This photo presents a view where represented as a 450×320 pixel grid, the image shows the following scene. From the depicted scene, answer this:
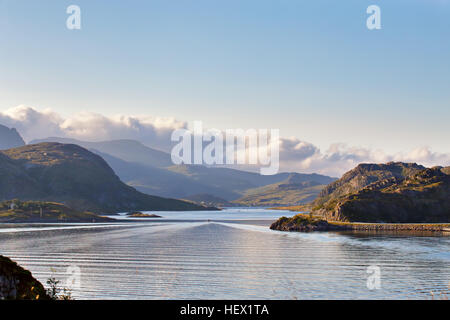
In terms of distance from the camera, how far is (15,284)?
24.0 m

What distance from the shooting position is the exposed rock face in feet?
75.9

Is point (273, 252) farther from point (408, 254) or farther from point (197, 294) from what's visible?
point (197, 294)

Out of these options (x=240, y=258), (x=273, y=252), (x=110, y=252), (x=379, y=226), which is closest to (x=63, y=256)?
(x=110, y=252)

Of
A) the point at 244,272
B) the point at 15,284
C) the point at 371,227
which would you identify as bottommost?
the point at 371,227

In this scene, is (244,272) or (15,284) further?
(244,272)

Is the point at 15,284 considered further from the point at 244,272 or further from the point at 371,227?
the point at 371,227

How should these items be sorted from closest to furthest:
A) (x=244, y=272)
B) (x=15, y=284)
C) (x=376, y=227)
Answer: (x=15, y=284)
(x=244, y=272)
(x=376, y=227)

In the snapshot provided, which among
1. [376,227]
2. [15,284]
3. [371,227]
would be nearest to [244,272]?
[15,284]

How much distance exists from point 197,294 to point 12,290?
25.5 metres

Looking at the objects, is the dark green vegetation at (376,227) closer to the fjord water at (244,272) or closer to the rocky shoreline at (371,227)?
the rocky shoreline at (371,227)

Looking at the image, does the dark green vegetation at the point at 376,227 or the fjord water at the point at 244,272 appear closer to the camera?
the fjord water at the point at 244,272

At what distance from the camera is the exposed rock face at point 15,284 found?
23141 mm

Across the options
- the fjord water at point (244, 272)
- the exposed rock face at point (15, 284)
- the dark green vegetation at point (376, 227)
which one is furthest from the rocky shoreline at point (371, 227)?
the exposed rock face at point (15, 284)
